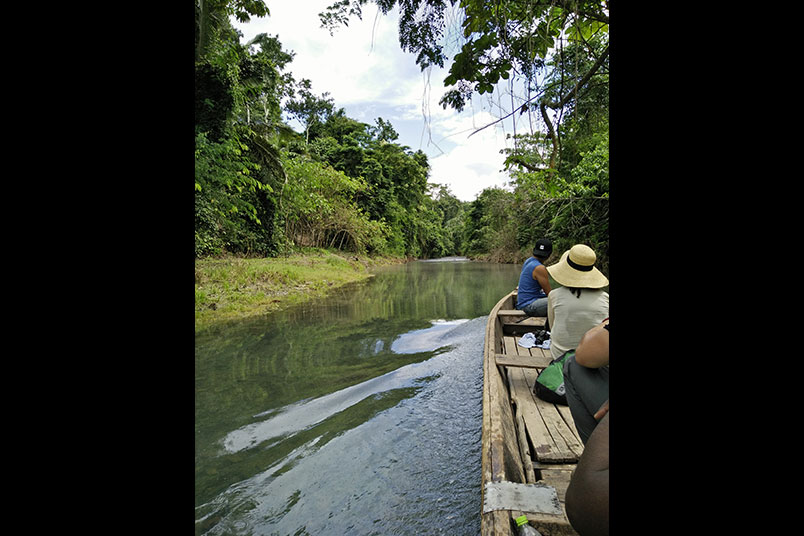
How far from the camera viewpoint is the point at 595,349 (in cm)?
172

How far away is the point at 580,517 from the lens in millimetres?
1314

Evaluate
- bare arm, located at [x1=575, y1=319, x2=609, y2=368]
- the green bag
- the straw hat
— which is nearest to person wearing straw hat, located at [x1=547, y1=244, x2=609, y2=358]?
the straw hat

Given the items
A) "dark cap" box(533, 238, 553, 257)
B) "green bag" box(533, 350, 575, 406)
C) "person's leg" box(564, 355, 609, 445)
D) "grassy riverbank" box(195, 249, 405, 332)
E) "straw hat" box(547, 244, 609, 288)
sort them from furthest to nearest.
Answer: "grassy riverbank" box(195, 249, 405, 332)
"dark cap" box(533, 238, 553, 257)
"green bag" box(533, 350, 575, 406)
"straw hat" box(547, 244, 609, 288)
"person's leg" box(564, 355, 609, 445)

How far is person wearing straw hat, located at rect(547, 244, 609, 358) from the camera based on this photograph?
2695 mm

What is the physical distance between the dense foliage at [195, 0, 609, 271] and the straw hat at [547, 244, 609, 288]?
526 mm

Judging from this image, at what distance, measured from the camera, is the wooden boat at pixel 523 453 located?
1.62 metres

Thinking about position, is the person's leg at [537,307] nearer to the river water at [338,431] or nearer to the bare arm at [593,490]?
the river water at [338,431]

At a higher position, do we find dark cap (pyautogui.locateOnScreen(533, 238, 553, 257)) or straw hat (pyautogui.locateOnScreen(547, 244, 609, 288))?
dark cap (pyautogui.locateOnScreen(533, 238, 553, 257))

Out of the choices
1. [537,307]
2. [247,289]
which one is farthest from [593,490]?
[247,289]

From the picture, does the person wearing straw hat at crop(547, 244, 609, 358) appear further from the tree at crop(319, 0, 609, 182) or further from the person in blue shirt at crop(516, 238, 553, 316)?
the person in blue shirt at crop(516, 238, 553, 316)

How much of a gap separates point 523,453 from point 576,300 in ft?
3.63
